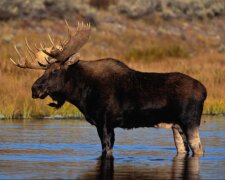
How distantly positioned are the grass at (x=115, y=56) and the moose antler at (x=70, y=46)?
709 centimetres

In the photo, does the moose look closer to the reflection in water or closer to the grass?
the reflection in water

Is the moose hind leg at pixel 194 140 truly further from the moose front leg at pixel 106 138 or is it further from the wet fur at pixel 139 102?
the moose front leg at pixel 106 138

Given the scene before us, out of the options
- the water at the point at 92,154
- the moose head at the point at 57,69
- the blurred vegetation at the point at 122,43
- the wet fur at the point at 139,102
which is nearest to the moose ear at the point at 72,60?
the moose head at the point at 57,69

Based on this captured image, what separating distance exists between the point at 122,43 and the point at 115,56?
22.3 ft

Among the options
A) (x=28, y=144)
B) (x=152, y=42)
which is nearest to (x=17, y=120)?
(x=28, y=144)

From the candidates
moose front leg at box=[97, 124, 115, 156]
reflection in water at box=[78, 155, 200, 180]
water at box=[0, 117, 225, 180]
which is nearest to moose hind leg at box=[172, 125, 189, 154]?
water at box=[0, 117, 225, 180]

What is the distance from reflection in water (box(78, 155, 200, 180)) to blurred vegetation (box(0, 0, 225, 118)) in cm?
975

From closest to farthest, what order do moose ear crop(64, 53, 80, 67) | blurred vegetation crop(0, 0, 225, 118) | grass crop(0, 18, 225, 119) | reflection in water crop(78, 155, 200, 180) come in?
reflection in water crop(78, 155, 200, 180) < moose ear crop(64, 53, 80, 67) < grass crop(0, 18, 225, 119) < blurred vegetation crop(0, 0, 225, 118)

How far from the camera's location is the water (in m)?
15.7

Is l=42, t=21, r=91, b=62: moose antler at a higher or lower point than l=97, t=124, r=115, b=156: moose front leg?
higher

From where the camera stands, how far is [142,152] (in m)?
19.1

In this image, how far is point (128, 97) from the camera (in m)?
18.6

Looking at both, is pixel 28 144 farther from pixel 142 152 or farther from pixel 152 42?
pixel 152 42

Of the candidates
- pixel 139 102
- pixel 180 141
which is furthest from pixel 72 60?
pixel 180 141
